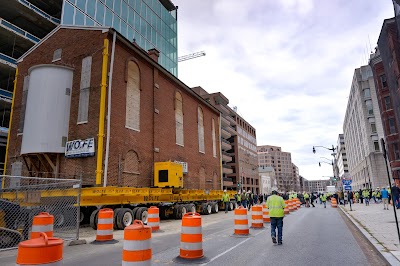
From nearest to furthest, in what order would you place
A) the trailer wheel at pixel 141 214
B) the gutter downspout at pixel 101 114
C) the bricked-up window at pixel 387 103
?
the trailer wheel at pixel 141 214
the gutter downspout at pixel 101 114
the bricked-up window at pixel 387 103

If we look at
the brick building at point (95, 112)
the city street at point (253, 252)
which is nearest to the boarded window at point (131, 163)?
the brick building at point (95, 112)

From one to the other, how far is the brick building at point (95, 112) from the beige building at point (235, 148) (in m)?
43.9

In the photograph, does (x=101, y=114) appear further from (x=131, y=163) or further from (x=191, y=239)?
(x=191, y=239)

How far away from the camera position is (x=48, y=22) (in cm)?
3403

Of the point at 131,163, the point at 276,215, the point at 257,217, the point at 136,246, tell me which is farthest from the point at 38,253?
the point at 131,163

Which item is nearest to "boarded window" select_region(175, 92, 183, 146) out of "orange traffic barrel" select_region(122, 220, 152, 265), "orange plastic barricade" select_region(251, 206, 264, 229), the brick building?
the brick building

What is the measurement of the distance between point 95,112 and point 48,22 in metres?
21.0

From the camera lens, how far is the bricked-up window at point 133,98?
22.2 m

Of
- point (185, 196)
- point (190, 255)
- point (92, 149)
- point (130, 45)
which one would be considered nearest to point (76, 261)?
point (190, 255)

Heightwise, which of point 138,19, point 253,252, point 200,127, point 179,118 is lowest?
point 253,252

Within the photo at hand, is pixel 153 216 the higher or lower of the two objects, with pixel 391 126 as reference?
lower

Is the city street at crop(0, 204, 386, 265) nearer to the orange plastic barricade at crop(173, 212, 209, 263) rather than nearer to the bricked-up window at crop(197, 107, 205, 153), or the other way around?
the orange plastic barricade at crop(173, 212, 209, 263)

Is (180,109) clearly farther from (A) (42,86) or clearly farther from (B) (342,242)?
(B) (342,242)

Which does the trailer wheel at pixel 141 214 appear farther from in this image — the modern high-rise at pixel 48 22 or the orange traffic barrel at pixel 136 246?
the modern high-rise at pixel 48 22
